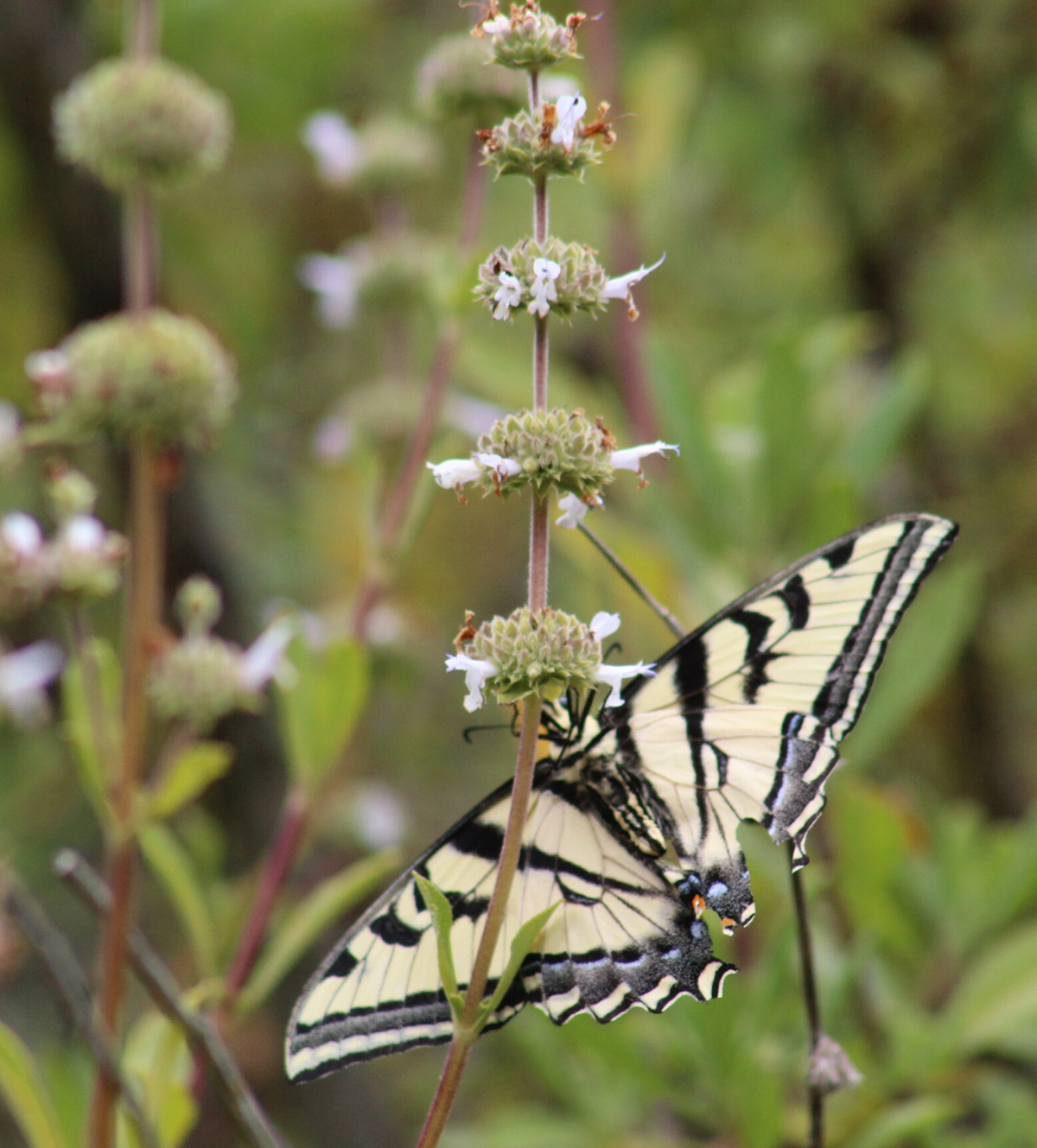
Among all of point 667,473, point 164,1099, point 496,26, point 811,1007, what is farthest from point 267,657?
point 667,473

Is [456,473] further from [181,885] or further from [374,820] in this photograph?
[374,820]

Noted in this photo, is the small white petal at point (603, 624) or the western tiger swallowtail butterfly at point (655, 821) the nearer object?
the small white petal at point (603, 624)

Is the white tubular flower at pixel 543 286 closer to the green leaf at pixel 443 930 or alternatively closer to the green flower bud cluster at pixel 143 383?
the green leaf at pixel 443 930

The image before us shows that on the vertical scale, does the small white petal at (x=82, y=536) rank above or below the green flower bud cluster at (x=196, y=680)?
above

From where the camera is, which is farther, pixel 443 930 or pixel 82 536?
pixel 82 536

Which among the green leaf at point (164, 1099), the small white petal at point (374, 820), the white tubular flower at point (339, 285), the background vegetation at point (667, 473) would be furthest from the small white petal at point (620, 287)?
the small white petal at point (374, 820)

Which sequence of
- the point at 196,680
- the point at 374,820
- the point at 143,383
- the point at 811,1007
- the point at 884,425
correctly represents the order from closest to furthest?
the point at 811,1007
the point at 143,383
the point at 196,680
the point at 884,425
the point at 374,820

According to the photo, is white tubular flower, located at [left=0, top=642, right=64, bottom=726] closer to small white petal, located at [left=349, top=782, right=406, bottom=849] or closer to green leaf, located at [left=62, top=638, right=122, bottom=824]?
green leaf, located at [left=62, top=638, right=122, bottom=824]
